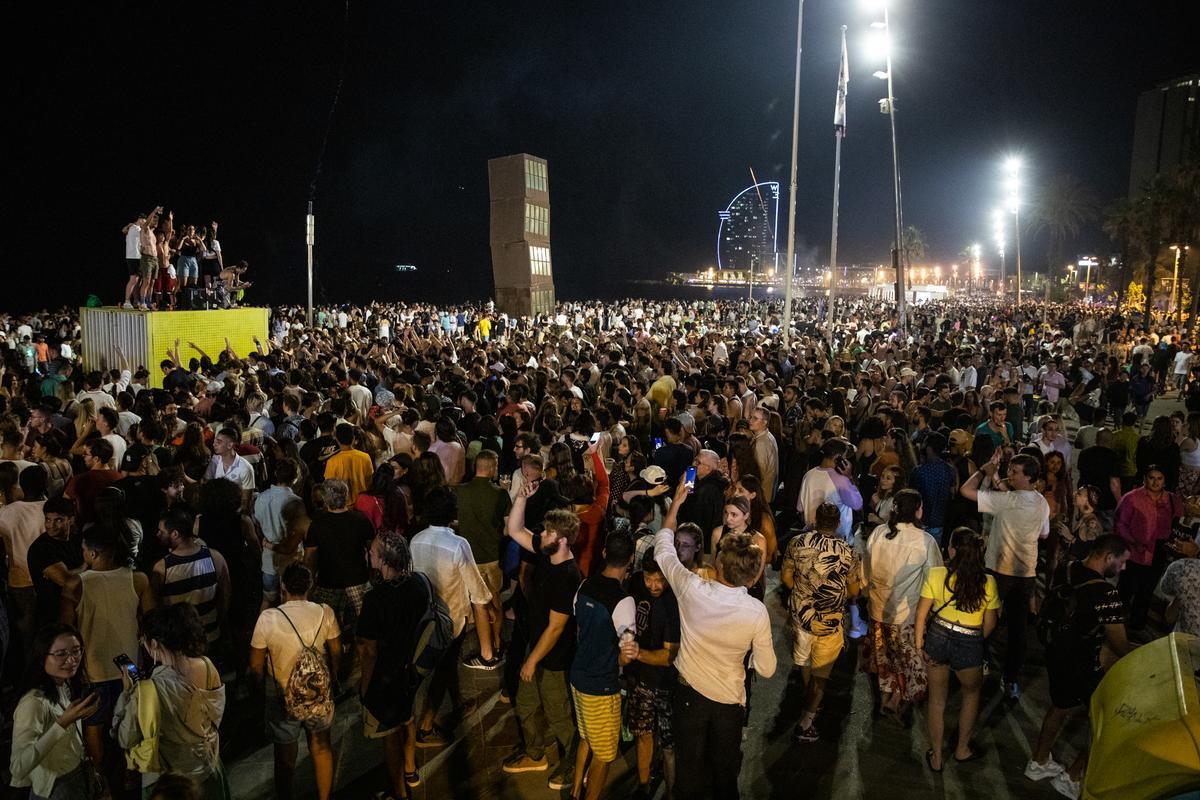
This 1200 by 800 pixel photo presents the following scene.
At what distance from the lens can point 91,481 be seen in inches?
220

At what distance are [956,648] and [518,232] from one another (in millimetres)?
29017

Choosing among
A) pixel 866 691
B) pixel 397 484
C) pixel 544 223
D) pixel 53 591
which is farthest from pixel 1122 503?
pixel 544 223

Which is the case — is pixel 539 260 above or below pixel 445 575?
above

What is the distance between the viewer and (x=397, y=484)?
229 inches

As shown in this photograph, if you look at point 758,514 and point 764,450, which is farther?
point 764,450

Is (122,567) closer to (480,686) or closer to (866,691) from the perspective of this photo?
(480,686)

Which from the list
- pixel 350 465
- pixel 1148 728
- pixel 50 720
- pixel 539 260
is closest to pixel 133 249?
pixel 350 465

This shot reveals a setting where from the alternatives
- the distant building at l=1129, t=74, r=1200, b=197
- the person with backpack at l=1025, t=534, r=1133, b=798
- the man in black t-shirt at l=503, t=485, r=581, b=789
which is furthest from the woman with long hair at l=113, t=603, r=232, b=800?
the distant building at l=1129, t=74, r=1200, b=197

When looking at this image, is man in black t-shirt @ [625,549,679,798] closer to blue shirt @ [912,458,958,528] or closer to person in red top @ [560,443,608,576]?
person in red top @ [560,443,608,576]

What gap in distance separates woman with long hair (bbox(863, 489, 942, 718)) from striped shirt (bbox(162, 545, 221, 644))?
4055mm

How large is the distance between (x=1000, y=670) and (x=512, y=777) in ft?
12.3

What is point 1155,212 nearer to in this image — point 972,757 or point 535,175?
point 535,175

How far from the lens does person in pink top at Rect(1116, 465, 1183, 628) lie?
5.98 m

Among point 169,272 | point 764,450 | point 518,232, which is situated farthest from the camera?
point 518,232
